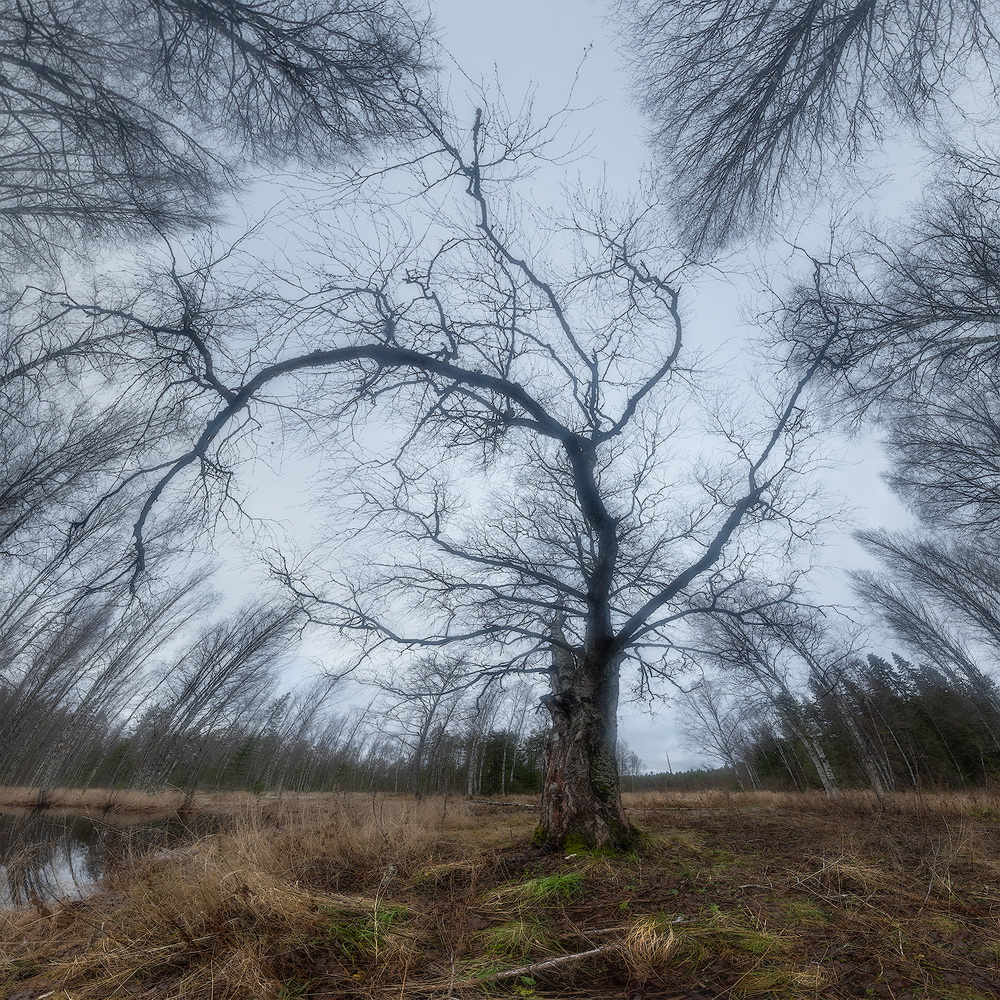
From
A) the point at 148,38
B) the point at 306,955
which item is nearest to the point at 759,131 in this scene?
the point at 148,38

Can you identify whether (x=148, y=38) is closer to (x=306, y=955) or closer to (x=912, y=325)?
(x=306, y=955)

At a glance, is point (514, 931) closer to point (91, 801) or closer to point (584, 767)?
point (584, 767)

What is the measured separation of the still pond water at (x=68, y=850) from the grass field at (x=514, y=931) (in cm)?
42

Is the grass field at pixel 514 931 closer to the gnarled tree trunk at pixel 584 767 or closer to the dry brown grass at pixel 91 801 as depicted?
the gnarled tree trunk at pixel 584 767

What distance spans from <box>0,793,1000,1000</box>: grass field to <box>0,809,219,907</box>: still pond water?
1.38 ft

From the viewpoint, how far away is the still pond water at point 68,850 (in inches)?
174

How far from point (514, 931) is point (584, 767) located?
132 inches

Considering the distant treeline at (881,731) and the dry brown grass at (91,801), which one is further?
the dry brown grass at (91,801)

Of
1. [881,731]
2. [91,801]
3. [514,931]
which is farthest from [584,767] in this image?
[91,801]

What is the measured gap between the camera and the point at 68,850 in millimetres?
6512

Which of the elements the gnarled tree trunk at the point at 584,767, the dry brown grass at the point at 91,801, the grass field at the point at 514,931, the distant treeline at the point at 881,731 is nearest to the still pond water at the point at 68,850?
the grass field at the point at 514,931

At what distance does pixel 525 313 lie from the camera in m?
5.76

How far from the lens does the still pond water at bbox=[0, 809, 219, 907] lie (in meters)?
4.43

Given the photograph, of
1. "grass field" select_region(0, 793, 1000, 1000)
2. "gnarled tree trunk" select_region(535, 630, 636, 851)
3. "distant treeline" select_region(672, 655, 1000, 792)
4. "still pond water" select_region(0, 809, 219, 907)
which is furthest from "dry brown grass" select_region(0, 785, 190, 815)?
"distant treeline" select_region(672, 655, 1000, 792)
